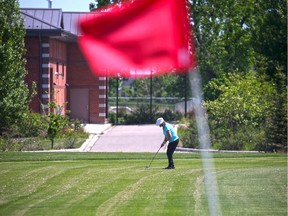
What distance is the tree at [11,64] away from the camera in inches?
1010

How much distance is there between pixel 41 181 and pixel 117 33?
9472 millimetres

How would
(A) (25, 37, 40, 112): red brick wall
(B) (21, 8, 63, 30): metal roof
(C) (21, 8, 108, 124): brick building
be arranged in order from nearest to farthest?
(C) (21, 8, 108, 124): brick building
(B) (21, 8, 63, 30): metal roof
(A) (25, 37, 40, 112): red brick wall

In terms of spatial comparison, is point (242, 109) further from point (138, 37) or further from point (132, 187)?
point (138, 37)

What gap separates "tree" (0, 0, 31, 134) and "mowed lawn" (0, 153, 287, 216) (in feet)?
13.6

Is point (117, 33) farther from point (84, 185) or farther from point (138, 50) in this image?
point (84, 185)

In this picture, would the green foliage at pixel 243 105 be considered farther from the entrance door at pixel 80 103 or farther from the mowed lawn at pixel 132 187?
the mowed lawn at pixel 132 187

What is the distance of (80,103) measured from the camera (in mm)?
36406

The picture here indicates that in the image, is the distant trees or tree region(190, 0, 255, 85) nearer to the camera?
the distant trees

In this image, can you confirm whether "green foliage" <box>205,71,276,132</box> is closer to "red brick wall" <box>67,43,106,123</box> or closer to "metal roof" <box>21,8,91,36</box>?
"red brick wall" <box>67,43,106,123</box>

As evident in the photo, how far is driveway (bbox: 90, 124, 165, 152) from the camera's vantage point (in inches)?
1192

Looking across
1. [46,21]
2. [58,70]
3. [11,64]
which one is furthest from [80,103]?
[11,64]

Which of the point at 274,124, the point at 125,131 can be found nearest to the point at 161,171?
the point at 274,124

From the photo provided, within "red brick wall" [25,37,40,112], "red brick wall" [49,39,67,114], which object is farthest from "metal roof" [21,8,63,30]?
"red brick wall" [49,39,67,114]

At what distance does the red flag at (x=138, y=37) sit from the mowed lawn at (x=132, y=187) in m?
5.31
